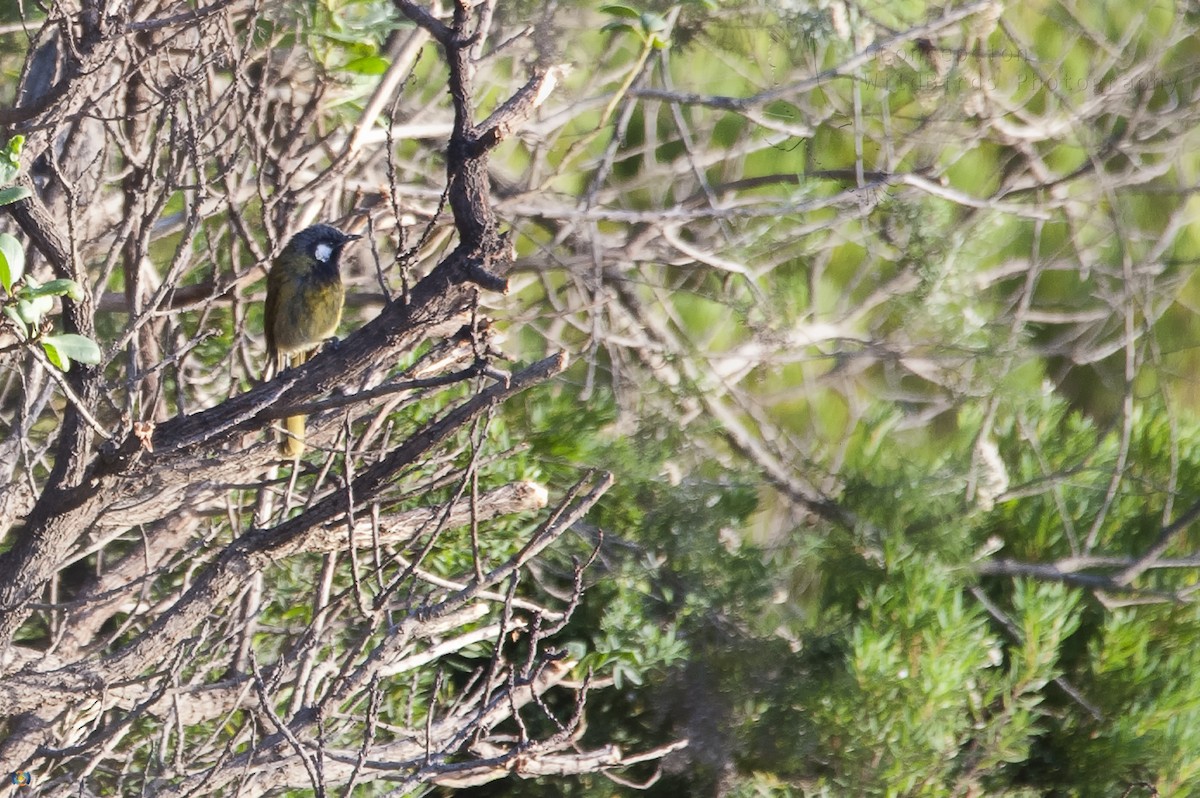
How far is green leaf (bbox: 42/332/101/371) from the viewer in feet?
6.88

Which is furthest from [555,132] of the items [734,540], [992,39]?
[992,39]

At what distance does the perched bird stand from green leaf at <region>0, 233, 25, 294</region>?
5.70 feet

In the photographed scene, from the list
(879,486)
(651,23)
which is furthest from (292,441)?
(879,486)

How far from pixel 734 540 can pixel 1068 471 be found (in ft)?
Answer: 3.85

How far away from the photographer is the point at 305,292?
4008 mm

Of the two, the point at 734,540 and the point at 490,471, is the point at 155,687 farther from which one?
the point at 734,540

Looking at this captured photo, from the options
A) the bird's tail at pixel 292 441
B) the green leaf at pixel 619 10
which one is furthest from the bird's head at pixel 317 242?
the green leaf at pixel 619 10

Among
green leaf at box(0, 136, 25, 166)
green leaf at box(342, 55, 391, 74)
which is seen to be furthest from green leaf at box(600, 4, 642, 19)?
green leaf at box(0, 136, 25, 166)

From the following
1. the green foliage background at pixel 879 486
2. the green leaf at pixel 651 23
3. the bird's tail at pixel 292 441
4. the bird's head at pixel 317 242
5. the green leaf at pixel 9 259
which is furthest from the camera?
the green foliage background at pixel 879 486

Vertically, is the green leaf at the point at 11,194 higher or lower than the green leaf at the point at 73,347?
higher

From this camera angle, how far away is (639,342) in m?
4.74

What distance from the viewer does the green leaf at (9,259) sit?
6.65 ft

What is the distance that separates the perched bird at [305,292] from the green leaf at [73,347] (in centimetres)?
166

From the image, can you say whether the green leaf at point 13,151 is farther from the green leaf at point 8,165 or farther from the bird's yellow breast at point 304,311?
the bird's yellow breast at point 304,311
